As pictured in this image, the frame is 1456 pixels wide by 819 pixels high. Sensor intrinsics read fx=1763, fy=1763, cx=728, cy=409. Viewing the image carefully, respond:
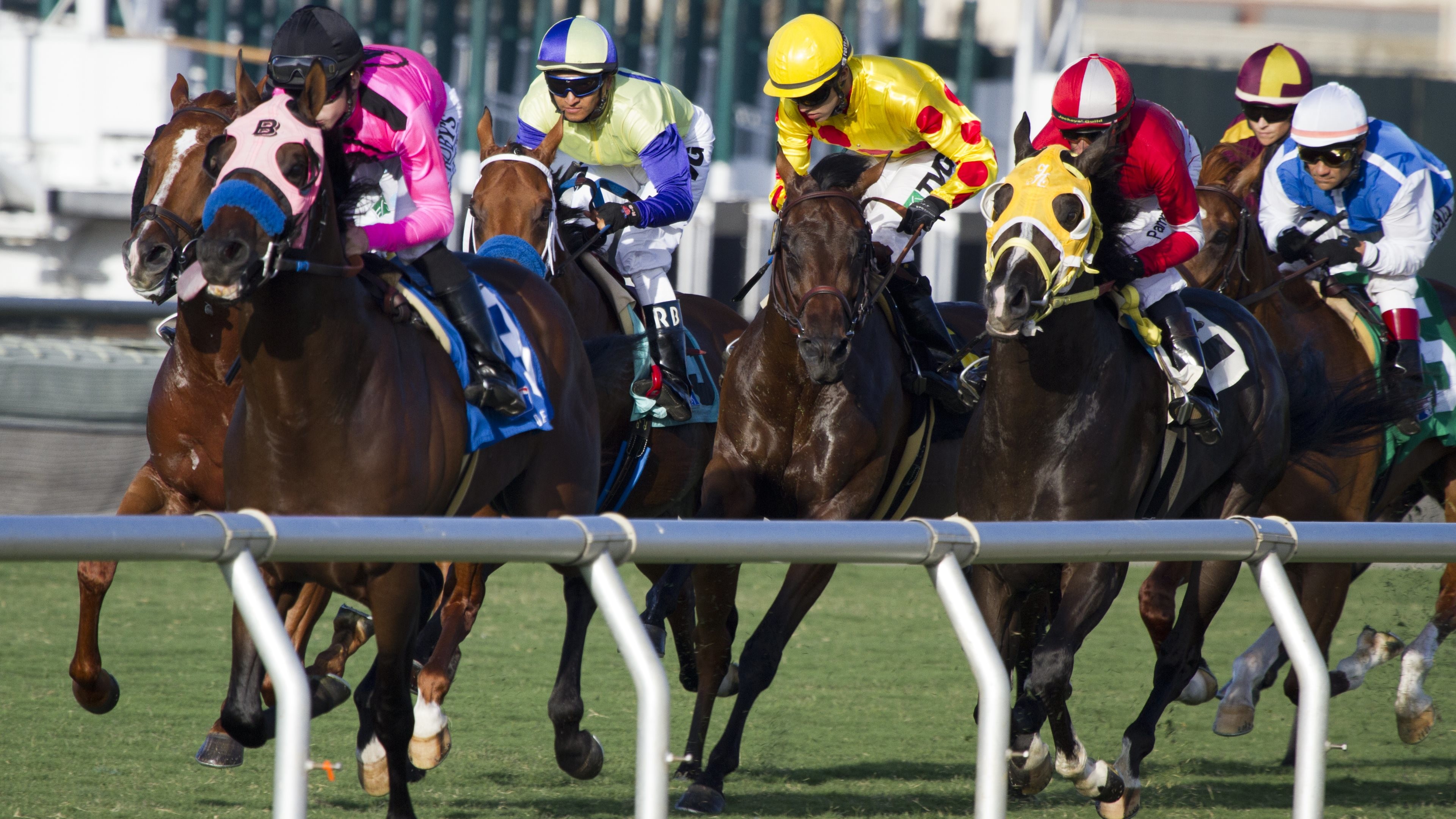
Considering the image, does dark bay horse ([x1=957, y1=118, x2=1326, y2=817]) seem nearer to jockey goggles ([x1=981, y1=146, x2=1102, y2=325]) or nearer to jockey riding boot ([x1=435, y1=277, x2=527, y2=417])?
jockey goggles ([x1=981, y1=146, x2=1102, y2=325])

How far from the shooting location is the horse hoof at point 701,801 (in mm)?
4250

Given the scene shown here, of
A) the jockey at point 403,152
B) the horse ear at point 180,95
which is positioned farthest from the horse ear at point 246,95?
the horse ear at point 180,95

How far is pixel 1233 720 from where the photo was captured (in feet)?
16.8

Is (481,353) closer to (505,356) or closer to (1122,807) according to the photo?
(505,356)

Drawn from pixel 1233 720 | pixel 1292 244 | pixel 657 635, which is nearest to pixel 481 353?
pixel 657 635

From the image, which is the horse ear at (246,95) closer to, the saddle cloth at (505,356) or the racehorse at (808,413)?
the saddle cloth at (505,356)

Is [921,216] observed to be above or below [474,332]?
above

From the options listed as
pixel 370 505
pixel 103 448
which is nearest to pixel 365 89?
pixel 370 505

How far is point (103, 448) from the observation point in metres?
8.41

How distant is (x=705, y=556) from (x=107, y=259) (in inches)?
491

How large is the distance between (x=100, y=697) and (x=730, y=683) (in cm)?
175

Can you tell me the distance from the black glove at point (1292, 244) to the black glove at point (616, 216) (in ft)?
7.24

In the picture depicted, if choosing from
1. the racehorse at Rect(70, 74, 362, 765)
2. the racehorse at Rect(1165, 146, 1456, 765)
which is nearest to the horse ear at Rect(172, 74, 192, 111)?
the racehorse at Rect(70, 74, 362, 765)

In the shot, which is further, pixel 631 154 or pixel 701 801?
pixel 631 154
